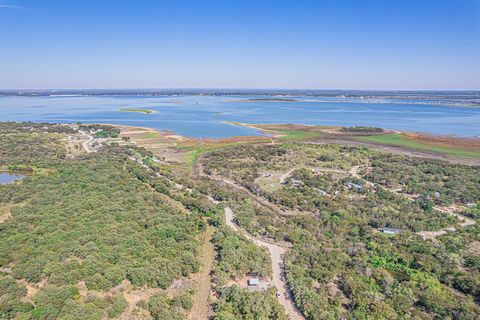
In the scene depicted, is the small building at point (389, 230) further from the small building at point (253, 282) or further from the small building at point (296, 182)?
the small building at point (253, 282)

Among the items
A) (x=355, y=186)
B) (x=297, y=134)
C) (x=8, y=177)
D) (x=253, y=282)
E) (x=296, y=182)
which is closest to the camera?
(x=253, y=282)

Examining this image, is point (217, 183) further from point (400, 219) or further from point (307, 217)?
point (400, 219)

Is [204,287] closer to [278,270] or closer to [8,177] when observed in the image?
[278,270]

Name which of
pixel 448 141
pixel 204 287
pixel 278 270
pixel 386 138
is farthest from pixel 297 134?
pixel 204 287

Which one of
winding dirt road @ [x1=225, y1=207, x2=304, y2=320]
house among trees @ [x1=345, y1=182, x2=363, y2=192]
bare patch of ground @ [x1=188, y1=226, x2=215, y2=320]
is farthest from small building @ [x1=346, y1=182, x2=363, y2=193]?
bare patch of ground @ [x1=188, y1=226, x2=215, y2=320]

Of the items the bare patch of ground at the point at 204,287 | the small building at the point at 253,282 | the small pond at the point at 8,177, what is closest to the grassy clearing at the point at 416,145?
the bare patch of ground at the point at 204,287

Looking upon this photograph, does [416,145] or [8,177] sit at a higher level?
[416,145]

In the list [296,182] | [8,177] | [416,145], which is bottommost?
[296,182]
